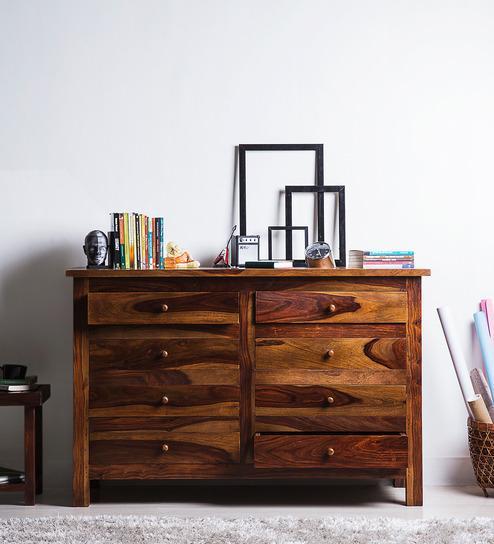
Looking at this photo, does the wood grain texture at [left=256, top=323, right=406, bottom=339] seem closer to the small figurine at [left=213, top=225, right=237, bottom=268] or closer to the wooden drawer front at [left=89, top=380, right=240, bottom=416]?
the wooden drawer front at [left=89, top=380, right=240, bottom=416]

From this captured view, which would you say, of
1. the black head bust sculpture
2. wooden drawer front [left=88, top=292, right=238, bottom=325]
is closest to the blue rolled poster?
wooden drawer front [left=88, top=292, right=238, bottom=325]

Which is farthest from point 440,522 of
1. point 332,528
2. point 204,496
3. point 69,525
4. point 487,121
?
point 487,121

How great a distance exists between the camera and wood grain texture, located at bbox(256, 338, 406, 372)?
2.69 meters

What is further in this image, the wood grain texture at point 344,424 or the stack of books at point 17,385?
the stack of books at point 17,385

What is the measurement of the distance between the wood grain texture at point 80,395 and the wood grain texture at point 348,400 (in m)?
0.73

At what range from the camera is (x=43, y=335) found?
3.17m

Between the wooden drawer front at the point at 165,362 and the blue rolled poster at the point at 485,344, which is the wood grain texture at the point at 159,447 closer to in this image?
the wooden drawer front at the point at 165,362

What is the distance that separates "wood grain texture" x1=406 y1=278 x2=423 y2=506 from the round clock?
316 mm

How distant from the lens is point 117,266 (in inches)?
113

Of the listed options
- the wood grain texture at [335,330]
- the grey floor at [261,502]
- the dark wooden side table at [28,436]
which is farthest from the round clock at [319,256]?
the dark wooden side table at [28,436]

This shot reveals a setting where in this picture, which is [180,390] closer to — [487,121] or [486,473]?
[486,473]

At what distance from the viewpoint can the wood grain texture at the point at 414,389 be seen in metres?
2.69

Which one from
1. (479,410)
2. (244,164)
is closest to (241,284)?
(244,164)

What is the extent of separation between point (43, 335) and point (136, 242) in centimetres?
64
